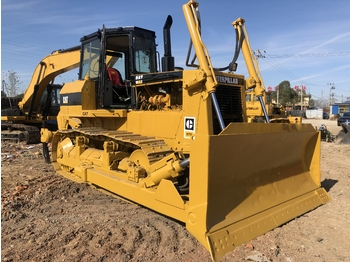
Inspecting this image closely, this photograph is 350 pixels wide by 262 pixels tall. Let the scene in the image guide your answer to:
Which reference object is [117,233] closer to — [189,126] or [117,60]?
[189,126]

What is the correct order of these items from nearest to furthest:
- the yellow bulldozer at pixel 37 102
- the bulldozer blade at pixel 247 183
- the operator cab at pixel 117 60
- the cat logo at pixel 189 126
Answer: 1. the bulldozer blade at pixel 247 183
2. the cat logo at pixel 189 126
3. the operator cab at pixel 117 60
4. the yellow bulldozer at pixel 37 102

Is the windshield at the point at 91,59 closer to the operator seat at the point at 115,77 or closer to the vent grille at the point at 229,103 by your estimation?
the operator seat at the point at 115,77

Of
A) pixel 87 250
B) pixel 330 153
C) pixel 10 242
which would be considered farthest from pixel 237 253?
pixel 330 153

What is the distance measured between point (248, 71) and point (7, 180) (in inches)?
210

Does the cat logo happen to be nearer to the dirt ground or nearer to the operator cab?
the dirt ground

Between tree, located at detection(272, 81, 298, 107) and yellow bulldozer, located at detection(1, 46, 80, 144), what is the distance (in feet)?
162

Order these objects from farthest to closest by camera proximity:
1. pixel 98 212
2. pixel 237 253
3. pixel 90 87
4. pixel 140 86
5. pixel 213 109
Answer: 1. pixel 90 87
2. pixel 140 86
3. pixel 98 212
4. pixel 213 109
5. pixel 237 253

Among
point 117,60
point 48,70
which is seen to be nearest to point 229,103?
point 117,60

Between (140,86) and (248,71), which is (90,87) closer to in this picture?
(140,86)

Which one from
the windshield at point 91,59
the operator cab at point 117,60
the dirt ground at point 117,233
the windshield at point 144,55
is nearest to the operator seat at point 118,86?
the operator cab at point 117,60

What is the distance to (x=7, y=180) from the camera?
6504 millimetres

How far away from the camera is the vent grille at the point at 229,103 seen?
4559mm

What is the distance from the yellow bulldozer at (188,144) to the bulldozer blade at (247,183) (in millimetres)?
13

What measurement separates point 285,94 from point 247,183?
57019 mm
